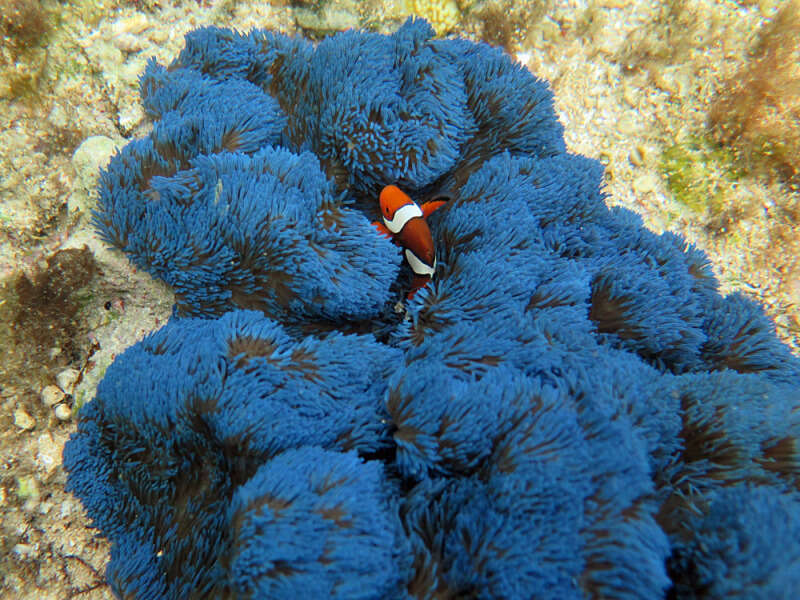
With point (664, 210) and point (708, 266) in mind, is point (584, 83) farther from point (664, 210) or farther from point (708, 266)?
point (708, 266)

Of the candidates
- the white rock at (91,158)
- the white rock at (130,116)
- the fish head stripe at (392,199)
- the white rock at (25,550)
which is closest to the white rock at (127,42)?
the white rock at (130,116)

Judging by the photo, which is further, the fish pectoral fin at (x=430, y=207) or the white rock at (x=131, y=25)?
the white rock at (x=131, y=25)

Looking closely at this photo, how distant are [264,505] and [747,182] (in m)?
2.95

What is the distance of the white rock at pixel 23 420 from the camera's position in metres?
1.66

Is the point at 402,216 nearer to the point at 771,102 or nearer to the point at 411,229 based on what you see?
the point at 411,229

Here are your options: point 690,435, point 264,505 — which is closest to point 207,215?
point 264,505

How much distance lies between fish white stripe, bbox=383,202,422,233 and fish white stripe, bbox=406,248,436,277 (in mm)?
96

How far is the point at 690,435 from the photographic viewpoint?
4.14ft

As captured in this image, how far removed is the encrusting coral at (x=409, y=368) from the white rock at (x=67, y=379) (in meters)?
0.30

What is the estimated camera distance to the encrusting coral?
1.02 meters

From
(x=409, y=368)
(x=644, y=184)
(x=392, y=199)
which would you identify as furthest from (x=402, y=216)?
(x=644, y=184)

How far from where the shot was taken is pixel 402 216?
5.55ft

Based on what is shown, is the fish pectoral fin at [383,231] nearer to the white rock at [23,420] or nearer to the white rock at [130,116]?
the white rock at [130,116]

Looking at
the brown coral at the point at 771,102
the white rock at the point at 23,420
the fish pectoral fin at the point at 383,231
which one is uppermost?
the brown coral at the point at 771,102
